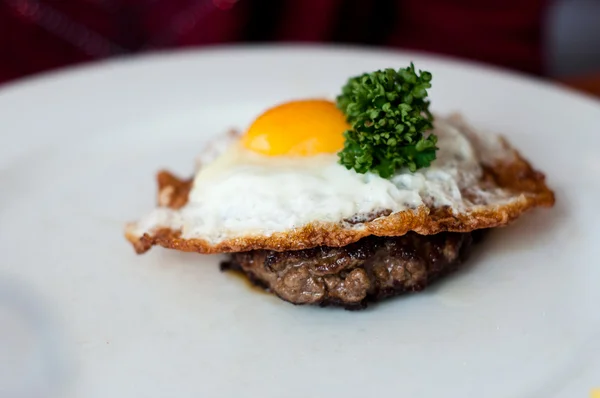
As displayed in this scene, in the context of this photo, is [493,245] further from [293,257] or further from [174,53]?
[174,53]

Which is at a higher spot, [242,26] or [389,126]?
[242,26]

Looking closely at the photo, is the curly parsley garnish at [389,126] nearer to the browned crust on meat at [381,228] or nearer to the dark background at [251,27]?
the browned crust on meat at [381,228]

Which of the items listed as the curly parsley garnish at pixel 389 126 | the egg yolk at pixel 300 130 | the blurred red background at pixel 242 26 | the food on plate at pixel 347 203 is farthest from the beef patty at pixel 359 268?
the blurred red background at pixel 242 26

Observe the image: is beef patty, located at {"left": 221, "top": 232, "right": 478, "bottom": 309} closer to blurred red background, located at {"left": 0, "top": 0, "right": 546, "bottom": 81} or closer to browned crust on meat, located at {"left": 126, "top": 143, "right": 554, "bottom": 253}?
browned crust on meat, located at {"left": 126, "top": 143, "right": 554, "bottom": 253}

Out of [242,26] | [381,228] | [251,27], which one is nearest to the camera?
[381,228]

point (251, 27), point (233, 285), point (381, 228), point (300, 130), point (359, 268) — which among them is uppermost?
point (251, 27)

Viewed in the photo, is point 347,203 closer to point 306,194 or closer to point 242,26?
point 306,194

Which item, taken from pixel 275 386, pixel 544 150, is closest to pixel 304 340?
pixel 275 386

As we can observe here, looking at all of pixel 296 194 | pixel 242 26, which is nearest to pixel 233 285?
pixel 296 194

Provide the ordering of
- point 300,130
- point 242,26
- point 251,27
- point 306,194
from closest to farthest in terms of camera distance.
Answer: point 306,194 < point 300,130 < point 242,26 < point 251,27
